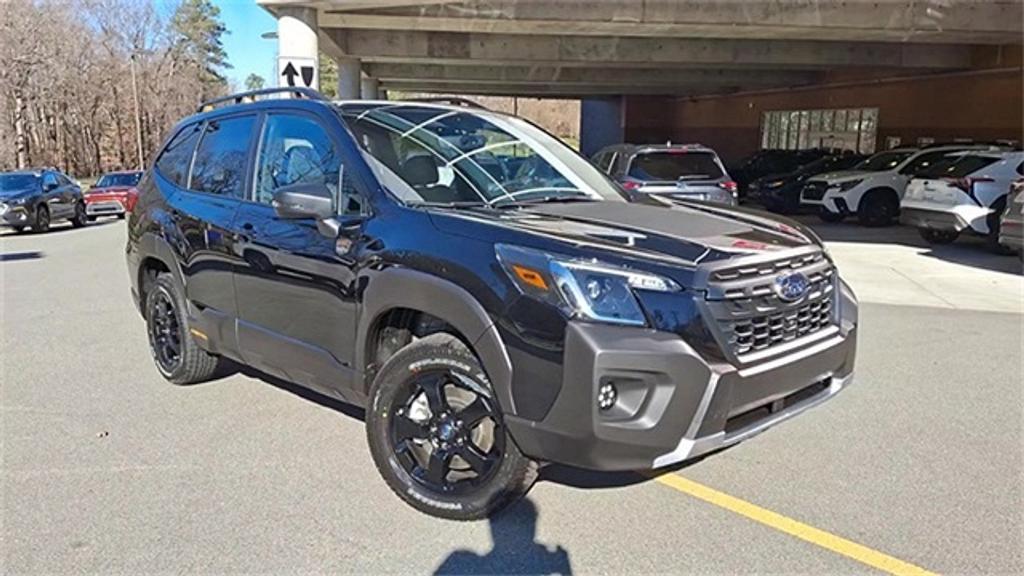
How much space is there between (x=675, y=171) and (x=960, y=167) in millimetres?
5330

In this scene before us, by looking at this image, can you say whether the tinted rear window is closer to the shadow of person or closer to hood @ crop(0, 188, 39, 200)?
the shadow of person

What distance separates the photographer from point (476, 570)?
2957mm

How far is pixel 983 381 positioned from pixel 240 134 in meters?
5.44

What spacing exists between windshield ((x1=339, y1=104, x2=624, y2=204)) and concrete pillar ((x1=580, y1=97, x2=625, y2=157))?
1417 inches

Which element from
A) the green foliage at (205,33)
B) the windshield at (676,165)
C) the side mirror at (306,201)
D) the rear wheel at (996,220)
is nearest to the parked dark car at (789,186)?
the rear wheel at (996,220)

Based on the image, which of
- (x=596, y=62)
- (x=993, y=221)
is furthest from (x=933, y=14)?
(x=596, y=62)

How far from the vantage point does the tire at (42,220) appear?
16938mm

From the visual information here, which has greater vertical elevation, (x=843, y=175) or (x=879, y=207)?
(x=843, y=175)

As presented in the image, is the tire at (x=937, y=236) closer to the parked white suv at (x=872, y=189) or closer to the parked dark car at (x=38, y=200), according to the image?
the parked white suv at (x=872, y=189)

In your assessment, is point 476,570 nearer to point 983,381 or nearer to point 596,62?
point 983,381

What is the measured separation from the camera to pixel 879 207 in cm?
1681

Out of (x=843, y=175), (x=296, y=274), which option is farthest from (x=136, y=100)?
(x=296, y=274)

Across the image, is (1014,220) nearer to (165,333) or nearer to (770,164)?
(165,333)

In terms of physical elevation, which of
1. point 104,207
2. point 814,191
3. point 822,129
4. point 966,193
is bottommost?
point 104,207
